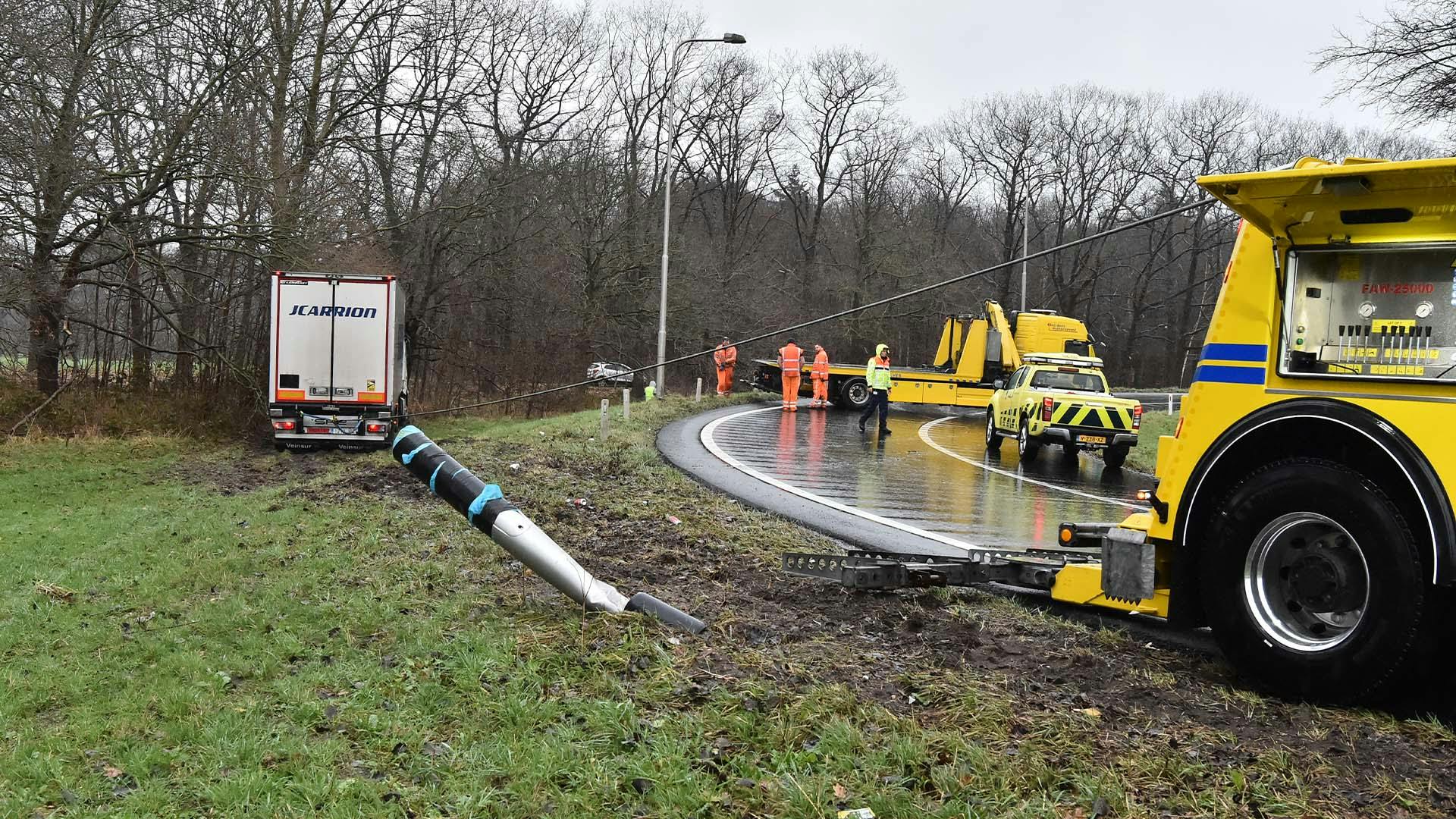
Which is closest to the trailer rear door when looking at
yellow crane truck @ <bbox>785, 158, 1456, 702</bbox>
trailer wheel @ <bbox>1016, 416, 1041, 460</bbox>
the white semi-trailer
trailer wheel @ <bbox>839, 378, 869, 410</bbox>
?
the white semi-trailer

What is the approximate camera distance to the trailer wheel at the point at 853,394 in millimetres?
29672

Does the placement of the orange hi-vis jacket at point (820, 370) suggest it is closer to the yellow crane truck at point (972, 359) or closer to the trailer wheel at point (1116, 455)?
the yellow crane truck at point (972, 359)

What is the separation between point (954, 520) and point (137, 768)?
25.9 feet

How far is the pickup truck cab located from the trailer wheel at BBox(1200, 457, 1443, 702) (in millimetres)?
12427

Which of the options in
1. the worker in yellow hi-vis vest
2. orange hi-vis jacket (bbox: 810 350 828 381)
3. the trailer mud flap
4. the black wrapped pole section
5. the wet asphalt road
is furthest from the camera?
orange hi-vis jacket (bbox: 810 350 828 381)

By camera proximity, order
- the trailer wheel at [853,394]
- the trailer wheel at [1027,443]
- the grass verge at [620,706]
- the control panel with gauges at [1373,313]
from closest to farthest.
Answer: the grass verge at [620,706], the control panel with gauges at [1373,313], the trailer wheel at [1027,443], the trailer wheel at [853,394]

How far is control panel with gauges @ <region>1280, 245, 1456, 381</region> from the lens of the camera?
4379 mm

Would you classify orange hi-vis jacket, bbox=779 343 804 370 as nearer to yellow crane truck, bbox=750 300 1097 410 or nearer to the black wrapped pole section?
yellow crane truck, bbox=750 300 1097 410

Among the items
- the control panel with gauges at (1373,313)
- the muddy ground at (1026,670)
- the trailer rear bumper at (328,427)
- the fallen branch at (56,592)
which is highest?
the control panel with gauges at (1373,313)

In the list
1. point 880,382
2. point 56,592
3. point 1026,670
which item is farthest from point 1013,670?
point 880,382

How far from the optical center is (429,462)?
6184mm

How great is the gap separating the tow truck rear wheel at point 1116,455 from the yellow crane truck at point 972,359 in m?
10.4

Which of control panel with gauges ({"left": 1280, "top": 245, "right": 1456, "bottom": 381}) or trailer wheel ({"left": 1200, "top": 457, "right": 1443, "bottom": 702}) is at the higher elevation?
control panel with gauges ({"left": 1280, "top": 245, "right": 1456, "bottom": 381})

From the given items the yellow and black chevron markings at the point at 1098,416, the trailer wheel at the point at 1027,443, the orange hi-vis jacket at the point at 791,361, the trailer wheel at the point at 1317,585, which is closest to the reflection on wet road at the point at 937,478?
the trailer wheel at the point at 1027,443
